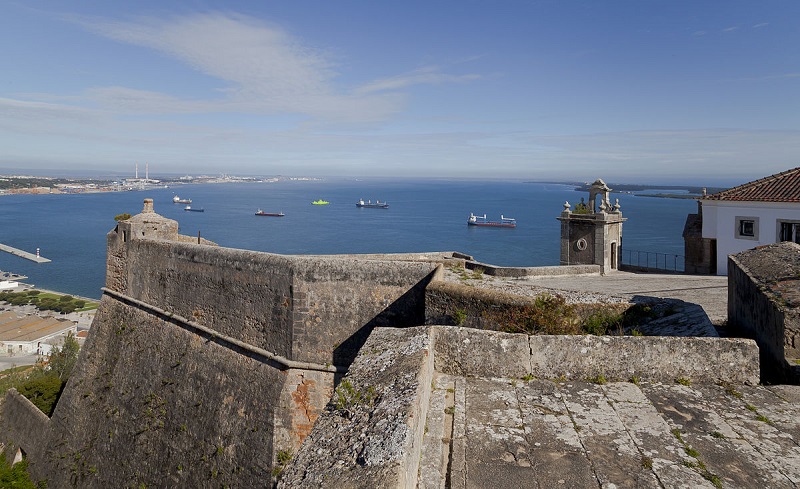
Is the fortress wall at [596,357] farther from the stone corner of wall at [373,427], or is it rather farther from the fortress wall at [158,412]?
the fortress wall at [158,412]

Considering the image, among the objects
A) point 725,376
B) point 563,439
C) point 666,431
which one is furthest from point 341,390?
point 725,376

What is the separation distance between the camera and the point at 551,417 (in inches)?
146

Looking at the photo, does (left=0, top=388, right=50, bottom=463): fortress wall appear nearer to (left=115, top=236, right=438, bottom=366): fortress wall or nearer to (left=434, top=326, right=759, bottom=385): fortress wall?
(left=115, top=236, right=438, bottom=366): fortress wall

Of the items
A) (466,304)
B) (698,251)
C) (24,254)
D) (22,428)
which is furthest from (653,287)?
(24,254)

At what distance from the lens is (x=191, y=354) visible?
10172 millimetres

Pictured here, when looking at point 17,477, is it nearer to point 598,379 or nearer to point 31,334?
point 598,379

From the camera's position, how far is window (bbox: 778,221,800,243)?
763 inches

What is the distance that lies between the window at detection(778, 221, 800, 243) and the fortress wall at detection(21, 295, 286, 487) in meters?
20.1

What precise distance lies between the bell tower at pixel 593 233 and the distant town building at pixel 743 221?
465 cm

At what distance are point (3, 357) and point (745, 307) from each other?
63044 millimetres

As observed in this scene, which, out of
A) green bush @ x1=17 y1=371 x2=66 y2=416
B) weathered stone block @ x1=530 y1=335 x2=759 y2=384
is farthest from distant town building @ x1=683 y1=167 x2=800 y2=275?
green bush @ x1=17 y1=371 x2=66 y2=416

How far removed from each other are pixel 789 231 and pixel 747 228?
1.56m

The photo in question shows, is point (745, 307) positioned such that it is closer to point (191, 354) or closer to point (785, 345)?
point (785, 345)

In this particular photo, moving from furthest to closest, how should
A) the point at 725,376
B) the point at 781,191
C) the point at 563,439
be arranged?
the point at 781,191, the point at 725,376, the point at 563,439
